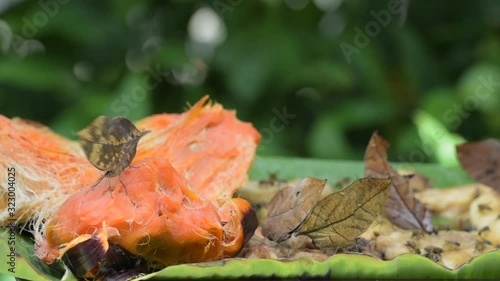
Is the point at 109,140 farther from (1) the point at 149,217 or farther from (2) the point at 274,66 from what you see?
(2) the point at 274,66

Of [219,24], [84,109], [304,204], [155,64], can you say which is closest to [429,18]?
[219,24]

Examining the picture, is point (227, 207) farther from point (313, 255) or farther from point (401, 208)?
point (401, 208)

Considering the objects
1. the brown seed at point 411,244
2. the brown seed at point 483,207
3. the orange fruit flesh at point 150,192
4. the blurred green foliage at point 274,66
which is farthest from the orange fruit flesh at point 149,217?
the blurred green foliage at point 274,66

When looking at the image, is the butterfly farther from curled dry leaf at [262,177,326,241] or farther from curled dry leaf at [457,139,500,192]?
curled dry leaf at [457,139,500,192]

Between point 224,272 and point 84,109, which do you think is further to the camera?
point 84,109

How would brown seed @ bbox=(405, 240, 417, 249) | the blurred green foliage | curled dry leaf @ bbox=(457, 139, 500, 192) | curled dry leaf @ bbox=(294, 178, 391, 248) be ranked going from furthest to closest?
the blurred green foliage < curled dry leaf @ bbox=(457, 139, 500, 192) < brown seed @ bbox=(405, 240, 417, 249) < curled dry leaf @ bbox=(294, 178, 391, 248)

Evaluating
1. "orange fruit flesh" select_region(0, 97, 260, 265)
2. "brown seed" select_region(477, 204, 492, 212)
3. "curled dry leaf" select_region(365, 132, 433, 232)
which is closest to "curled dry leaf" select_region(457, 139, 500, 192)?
"brown seed" select_region(477, 204, 492, 212)

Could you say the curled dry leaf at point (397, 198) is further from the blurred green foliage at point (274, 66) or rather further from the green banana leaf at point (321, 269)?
the blurred green foliage at point (274, 66)
